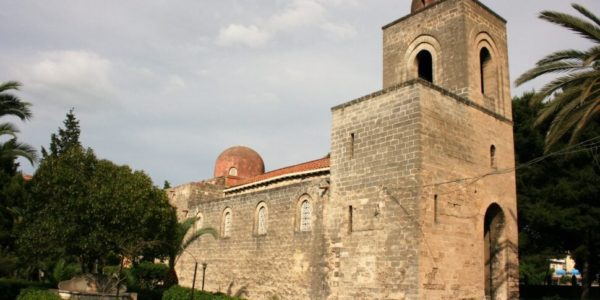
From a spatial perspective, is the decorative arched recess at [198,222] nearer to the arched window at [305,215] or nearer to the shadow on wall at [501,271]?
the arched window at [305,215]

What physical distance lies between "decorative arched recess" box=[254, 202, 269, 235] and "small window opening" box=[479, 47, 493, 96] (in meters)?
9.82

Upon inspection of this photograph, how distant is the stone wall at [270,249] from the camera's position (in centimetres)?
1866

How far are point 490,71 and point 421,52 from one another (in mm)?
2550

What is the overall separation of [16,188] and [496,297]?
20.8 meters

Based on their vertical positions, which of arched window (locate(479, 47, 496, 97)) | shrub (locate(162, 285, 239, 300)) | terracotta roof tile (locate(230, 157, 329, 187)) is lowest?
shrub (locate(162, 285, 239, 300))

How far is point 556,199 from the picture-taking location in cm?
2450

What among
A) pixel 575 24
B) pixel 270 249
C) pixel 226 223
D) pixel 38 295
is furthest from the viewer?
pixel 226 223

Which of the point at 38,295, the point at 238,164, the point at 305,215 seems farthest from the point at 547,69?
the point at 238,164

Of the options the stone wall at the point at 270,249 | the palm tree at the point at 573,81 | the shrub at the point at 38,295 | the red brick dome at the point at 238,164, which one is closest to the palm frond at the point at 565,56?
the palm tree at the point at 573,81

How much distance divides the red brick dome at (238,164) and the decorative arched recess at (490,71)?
17205mm

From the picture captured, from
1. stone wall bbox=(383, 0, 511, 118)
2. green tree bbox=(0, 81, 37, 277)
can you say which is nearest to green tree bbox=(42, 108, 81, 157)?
green tree bbox=(0, 81, 37, 277)

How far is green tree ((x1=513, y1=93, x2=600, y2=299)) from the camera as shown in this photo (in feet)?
77.3

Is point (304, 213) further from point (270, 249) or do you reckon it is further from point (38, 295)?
point (38, 295)

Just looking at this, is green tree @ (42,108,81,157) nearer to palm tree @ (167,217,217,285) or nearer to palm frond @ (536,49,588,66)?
palm tree @ (167,217,217,285)
